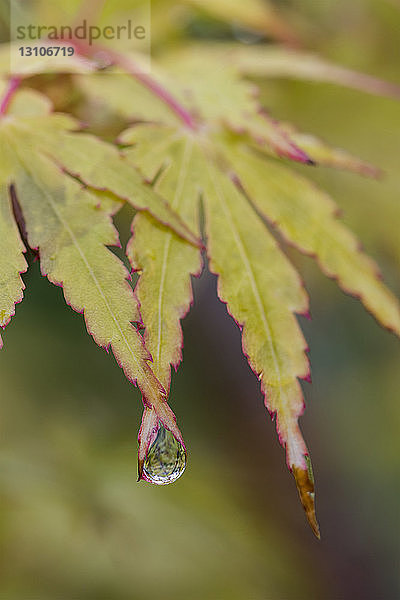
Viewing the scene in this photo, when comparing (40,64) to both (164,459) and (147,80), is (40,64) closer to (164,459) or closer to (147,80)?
(147,80)

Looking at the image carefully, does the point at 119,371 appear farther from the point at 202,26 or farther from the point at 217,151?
the point at 202,26

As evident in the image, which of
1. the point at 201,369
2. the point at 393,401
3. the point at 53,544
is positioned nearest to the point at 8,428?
the point at 53,544

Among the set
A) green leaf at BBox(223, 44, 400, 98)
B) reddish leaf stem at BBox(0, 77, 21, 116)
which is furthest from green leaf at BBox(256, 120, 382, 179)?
reddish leaf stem at BBox(0, 77, 21, 116)

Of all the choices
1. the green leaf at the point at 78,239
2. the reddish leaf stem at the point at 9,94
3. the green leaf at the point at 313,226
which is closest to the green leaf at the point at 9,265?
the green leaf at the point at 78,239

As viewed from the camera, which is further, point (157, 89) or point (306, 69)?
point (306, 69)

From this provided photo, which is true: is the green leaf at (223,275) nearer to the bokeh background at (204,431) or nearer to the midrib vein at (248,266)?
the midrib vein at (248,266)

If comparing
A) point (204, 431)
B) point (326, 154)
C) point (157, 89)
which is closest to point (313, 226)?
point (326, 154)
